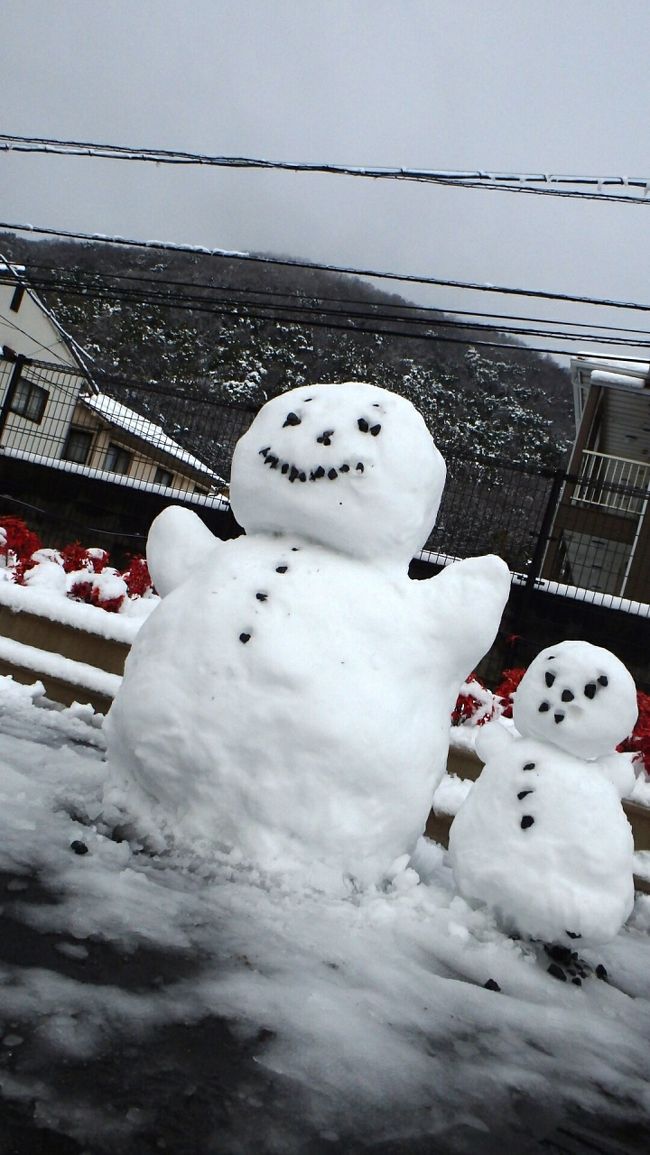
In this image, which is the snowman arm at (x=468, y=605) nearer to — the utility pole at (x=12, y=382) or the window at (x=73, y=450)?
the window at (x=73, y=450)

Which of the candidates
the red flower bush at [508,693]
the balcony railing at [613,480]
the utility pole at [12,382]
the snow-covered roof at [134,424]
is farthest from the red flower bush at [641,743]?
the utility pole at [12,382]

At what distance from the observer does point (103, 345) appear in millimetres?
49688

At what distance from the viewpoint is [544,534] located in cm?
777

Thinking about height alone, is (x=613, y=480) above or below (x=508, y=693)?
above

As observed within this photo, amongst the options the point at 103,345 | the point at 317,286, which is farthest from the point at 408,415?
the point at 317,286

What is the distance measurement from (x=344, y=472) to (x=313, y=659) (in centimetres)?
63

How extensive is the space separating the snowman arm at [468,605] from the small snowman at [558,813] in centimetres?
35

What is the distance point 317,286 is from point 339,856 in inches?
2372

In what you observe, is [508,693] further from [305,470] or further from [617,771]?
[305,470]

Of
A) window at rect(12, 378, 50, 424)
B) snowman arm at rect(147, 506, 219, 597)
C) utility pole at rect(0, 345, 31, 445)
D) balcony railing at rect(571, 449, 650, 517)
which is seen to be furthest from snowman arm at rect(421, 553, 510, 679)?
utility pole at rect(0, 345, 31, 445)

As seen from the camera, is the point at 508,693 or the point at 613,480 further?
the point at 613,480

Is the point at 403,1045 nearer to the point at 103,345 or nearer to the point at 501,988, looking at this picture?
the point at 501,988

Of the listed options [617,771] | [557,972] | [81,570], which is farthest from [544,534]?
[557,972]

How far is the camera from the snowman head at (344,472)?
261 cm
